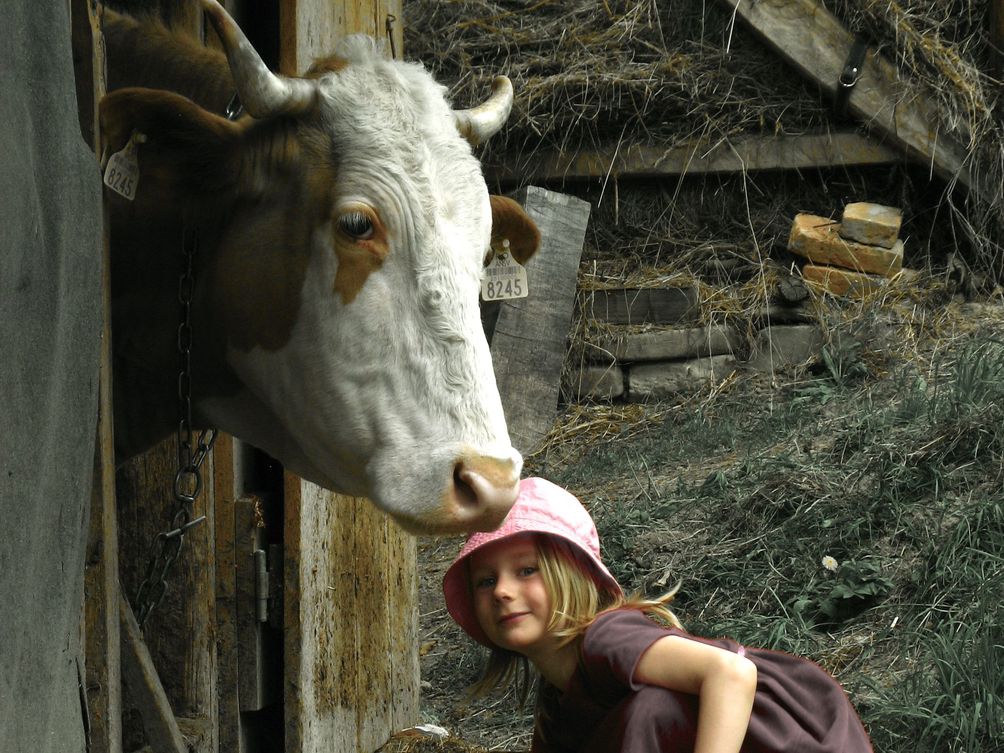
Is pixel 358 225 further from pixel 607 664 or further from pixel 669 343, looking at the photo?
pixel 669 343

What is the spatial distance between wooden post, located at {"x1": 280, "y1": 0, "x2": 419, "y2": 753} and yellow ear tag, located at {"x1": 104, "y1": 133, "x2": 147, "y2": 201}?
0.99 m

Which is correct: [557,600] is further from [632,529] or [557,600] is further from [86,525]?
[632,529]

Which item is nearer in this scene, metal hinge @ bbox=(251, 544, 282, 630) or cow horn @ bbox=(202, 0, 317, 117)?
cow horn @ bbox=(202, 0, 317, 117)

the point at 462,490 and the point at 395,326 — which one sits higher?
the point at 395,326

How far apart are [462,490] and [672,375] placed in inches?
187

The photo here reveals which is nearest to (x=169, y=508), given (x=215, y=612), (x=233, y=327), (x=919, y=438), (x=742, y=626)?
(x=215, y=612)

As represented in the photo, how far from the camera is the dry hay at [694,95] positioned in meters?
7.35

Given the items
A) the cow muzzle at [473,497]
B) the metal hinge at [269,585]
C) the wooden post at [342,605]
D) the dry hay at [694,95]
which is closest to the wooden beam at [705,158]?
the dry hay at [694,95]

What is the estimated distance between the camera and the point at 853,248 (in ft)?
24.1

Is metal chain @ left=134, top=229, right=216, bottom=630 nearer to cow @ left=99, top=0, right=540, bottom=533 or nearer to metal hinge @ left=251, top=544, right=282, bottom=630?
cow @ left=99, top=0, right=540, bottom=533

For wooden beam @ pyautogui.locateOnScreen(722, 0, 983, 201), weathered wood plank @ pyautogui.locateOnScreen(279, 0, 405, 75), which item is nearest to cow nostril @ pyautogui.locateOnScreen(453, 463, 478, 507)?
weathered wood plank @ pyautogui.locateOnScreen(279, 0, 405, 75)

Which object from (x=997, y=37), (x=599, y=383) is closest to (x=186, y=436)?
(x=599, y=383)

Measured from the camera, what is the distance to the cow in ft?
9.21

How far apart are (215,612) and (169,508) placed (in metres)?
0.41
